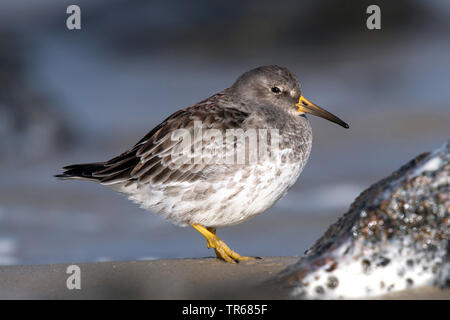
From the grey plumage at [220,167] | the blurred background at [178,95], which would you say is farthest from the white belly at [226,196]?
the blurred background at [178,95]

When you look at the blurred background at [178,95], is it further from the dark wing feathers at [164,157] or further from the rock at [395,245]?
the rock at [395,245]

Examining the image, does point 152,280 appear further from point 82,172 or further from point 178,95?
point 178,95

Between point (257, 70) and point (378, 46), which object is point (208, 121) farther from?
point (378, 46)

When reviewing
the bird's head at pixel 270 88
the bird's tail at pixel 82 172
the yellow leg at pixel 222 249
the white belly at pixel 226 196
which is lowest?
the yellow leg at pixel 222 249

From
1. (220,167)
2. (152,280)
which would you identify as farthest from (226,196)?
(152,280)

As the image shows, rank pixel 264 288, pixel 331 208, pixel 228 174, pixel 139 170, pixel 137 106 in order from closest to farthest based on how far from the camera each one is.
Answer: pixel 264 288, pixel 228 174, pixel 139 170, pixel 331 208, pixel 137 106

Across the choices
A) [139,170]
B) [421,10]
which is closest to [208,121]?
[139,170]

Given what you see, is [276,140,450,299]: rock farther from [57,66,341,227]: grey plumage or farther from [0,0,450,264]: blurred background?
[0,0,450,264]: blurred background
